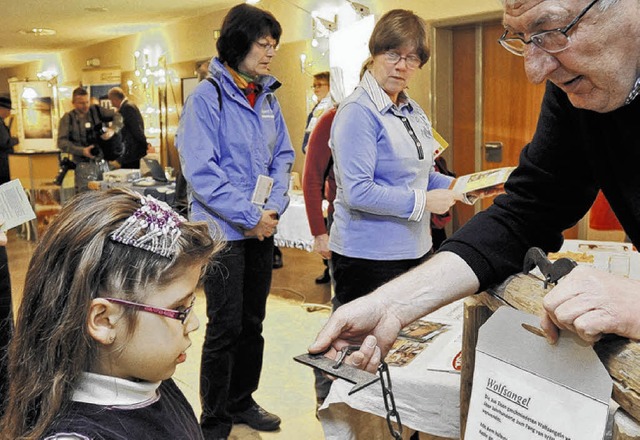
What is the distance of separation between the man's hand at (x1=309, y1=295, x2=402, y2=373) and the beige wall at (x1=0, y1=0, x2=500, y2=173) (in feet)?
14.2

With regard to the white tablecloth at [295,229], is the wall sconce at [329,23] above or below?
above

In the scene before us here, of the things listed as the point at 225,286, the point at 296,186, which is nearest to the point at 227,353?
the point at 225,286

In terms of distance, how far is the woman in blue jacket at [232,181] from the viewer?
257 centimetres

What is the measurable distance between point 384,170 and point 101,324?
4.63ft

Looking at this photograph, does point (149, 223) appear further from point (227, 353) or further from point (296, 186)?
point (296, 186)

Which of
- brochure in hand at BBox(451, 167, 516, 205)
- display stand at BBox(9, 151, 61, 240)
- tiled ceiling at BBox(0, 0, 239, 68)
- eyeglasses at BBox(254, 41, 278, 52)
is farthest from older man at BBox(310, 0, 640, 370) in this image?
display stand at BBox(9, 151, 61, 240)

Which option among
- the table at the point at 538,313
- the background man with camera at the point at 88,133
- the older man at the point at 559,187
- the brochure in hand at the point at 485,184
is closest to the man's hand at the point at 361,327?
the older man at the point at 559,187

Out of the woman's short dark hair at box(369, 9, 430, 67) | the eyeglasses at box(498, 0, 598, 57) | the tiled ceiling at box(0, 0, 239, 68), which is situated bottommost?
the eyeglasses at box(498, 0, 598, 57)

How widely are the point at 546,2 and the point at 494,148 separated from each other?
472 cm

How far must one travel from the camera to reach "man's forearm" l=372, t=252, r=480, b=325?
1.23 m

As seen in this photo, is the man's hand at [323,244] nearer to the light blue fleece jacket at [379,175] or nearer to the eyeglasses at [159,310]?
the light blue fleece jacket at [379,175]

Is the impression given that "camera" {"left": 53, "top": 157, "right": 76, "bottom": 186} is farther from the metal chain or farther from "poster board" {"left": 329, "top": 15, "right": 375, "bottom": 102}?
the metal chain

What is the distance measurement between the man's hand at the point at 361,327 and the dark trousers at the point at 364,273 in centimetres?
116

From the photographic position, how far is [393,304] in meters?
1.25
